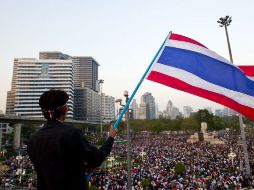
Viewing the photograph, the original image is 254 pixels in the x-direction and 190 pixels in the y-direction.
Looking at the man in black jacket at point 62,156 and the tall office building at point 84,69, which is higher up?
the tall office building at point 84,69

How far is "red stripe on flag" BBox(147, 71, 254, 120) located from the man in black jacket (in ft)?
10.2

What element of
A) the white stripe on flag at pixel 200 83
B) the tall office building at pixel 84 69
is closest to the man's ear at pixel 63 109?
the white stripe on flag at pixel 200 83

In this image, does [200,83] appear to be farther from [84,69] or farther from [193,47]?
[84,69]

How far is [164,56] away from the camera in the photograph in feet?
18.4

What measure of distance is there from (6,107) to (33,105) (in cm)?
5389

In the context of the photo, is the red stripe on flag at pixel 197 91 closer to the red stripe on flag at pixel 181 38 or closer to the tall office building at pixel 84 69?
the red stripe on flag at pixel 181 38

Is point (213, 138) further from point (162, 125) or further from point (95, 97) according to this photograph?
point (95, 97)

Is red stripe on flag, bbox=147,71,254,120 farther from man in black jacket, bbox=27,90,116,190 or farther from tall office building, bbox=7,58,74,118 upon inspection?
tall office building, bbox=7,58,74,118

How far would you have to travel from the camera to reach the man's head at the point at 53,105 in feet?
8.05

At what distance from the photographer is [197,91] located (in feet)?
17.5

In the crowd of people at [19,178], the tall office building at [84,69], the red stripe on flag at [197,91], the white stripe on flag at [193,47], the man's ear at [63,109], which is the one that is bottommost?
the crowd of people at [19,178]

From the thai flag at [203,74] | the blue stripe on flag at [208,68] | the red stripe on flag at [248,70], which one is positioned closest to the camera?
the thai flag at [203,74]

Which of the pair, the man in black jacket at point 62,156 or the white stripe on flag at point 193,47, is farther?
the white stripe on flag at point 193,47

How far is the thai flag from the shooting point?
521 cm
